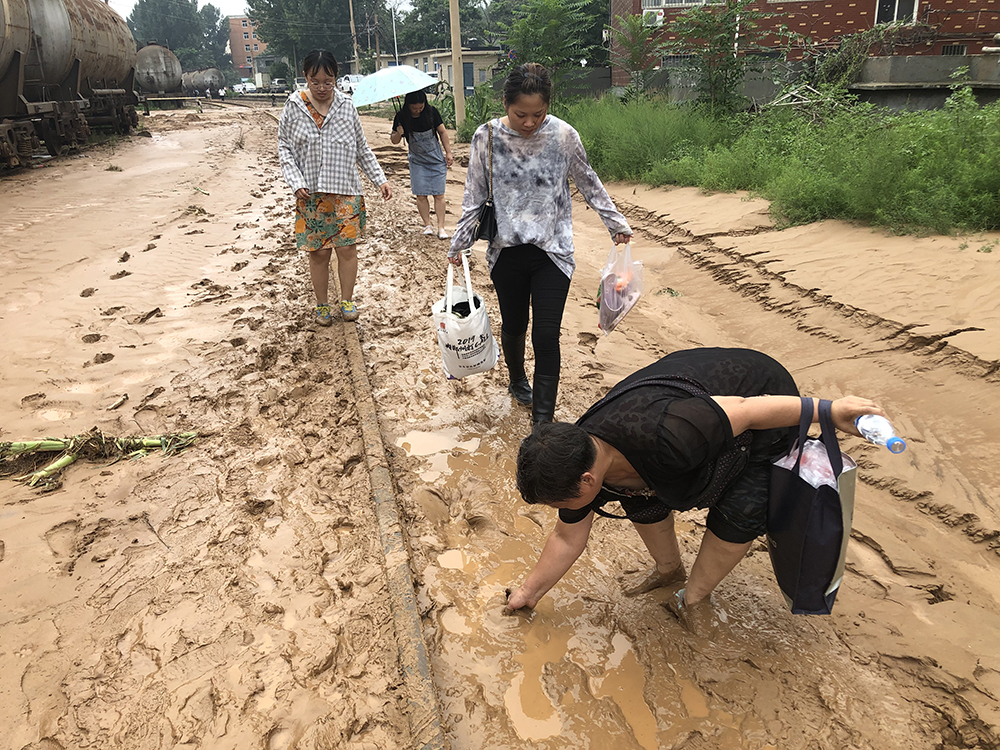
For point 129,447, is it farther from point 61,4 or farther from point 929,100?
point 929,100

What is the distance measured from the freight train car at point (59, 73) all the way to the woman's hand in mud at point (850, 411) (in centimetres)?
1229

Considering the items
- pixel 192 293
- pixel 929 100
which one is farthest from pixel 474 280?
pixel 929 100

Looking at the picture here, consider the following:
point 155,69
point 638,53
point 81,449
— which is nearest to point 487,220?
point 81,449

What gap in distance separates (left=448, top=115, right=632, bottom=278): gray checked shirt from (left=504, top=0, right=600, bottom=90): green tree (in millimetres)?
12596

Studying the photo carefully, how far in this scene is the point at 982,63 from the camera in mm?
11992

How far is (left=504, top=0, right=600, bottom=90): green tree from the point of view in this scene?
14211mm

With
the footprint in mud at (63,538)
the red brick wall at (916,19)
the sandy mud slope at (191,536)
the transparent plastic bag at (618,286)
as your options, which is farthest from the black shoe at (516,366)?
the red brick wall at (916,19)

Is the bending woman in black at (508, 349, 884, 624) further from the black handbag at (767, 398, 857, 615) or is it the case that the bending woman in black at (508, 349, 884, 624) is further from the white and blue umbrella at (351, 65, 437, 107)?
the white and blue umbrella at (351, 65, 437, 107)

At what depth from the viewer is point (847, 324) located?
4625 millimetres

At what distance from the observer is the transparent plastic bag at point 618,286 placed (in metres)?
3.39

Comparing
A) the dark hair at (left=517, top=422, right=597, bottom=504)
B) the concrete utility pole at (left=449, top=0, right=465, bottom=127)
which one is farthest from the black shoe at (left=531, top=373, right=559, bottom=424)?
the concrete utility pole at (left=449, top=0, right=465, bottom=127)

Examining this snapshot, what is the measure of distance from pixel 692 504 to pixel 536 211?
175cm

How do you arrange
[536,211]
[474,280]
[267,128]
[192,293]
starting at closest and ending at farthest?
[536,211] < [192,293] < [474,280] < [267,128]

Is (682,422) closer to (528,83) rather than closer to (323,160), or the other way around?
(528,83)
